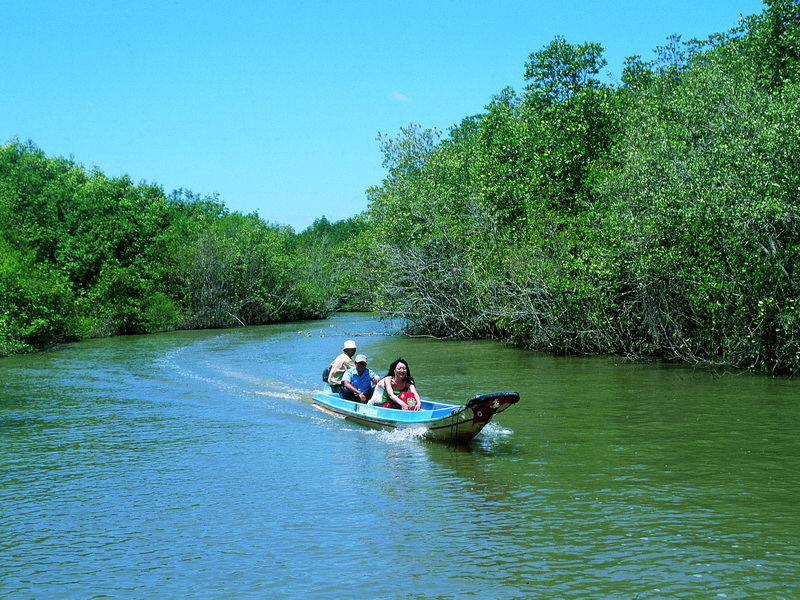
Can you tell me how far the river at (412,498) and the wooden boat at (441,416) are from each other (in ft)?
1.02

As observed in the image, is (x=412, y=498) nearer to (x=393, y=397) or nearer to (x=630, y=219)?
(x=393, y=397)

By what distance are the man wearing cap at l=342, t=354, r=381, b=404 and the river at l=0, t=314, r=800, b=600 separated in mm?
918

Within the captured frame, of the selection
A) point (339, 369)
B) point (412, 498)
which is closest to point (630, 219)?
point (339, 369)

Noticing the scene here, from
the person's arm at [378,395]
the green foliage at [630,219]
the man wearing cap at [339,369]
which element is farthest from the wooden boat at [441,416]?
the green foliage at [630,219]

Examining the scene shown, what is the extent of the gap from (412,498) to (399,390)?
496cm

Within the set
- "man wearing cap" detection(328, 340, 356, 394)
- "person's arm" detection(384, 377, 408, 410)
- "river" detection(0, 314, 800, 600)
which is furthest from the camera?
"man wearing cap" detection(328, 340, 356, 394)

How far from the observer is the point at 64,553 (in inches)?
312

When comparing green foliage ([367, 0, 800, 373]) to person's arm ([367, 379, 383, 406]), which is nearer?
person's arm ([367, 379, 383, 406])

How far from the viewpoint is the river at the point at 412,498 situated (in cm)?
700

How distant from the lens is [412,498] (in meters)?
9.64

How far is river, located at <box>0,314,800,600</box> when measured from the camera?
23.0ft

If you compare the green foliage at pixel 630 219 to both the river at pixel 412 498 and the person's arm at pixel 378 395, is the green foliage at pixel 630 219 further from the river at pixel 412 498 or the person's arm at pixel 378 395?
the person's arm at pixel 378 395

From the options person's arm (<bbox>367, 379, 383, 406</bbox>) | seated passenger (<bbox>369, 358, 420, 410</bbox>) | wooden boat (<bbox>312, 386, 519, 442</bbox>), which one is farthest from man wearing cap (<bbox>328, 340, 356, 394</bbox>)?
seated passenger (<bbox>369, 358, 420, 410</bbox>)

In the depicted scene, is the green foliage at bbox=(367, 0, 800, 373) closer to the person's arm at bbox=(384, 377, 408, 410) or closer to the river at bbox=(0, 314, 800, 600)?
the river at bbox=(0, 314, 800, 600)
